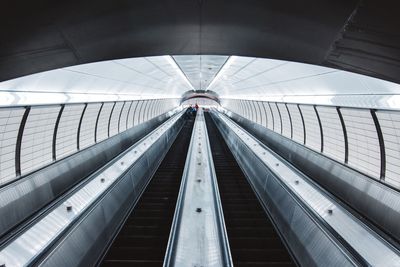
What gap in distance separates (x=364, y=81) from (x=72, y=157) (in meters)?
7.03

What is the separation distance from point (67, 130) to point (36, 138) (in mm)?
1623

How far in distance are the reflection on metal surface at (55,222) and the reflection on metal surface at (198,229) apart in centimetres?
147

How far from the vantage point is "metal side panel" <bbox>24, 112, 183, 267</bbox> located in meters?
2.70

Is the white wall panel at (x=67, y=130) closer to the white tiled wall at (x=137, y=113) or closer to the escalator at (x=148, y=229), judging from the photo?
the escalator at (x=148, y=229)

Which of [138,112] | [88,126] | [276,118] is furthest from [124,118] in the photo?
[276,118]

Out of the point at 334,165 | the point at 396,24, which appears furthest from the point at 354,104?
the point at 396,24

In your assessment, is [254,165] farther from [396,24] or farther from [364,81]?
[396,24]

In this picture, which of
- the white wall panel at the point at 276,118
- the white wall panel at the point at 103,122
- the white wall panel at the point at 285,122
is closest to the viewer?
the white wall panel at the point at 103,122

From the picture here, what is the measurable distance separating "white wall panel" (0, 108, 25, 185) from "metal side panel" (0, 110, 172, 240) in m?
0.78

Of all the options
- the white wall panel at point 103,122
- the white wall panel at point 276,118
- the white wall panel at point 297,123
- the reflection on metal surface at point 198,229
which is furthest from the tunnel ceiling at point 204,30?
the white wall panel at point 276,118

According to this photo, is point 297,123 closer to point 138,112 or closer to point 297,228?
point 297,228

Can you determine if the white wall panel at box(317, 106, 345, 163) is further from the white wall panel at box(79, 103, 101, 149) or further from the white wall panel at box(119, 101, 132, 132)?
the white wall panel at box(119, 101, 132, 132)

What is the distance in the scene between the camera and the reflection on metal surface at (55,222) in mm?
2404

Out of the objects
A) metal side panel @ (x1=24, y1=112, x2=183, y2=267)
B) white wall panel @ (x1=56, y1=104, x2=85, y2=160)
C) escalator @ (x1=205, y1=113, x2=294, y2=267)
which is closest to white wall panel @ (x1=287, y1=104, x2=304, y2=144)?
escalator @ (x1=205, y1=113, x2=294, y2=267)
